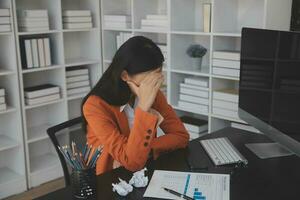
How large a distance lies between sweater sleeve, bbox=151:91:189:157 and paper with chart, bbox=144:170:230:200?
267 millimetres

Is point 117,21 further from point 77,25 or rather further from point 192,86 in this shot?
point 192,86

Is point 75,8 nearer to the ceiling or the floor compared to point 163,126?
nearer to the ceiling

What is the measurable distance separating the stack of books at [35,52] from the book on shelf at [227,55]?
54.2 inches

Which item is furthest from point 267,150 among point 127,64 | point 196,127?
point 196,127

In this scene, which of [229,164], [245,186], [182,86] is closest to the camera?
[245,186]

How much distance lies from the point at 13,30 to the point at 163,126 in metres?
1.54

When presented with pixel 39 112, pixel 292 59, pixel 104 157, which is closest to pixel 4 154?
pixel 39 112

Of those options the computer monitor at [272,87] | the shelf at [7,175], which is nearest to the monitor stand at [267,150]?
the computer monitor at [272,87]

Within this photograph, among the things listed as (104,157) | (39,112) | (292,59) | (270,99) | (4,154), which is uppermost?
(292,59)

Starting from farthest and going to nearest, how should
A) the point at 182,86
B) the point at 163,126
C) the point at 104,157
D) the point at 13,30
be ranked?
the point at 182,86
the point at 13,30
the point at 163,126
the point at 104,157

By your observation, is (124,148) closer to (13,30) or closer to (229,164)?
(229,164)

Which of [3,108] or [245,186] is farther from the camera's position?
[3,108]

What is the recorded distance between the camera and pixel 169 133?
72.9 inches

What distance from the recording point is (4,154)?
3.16 meters
